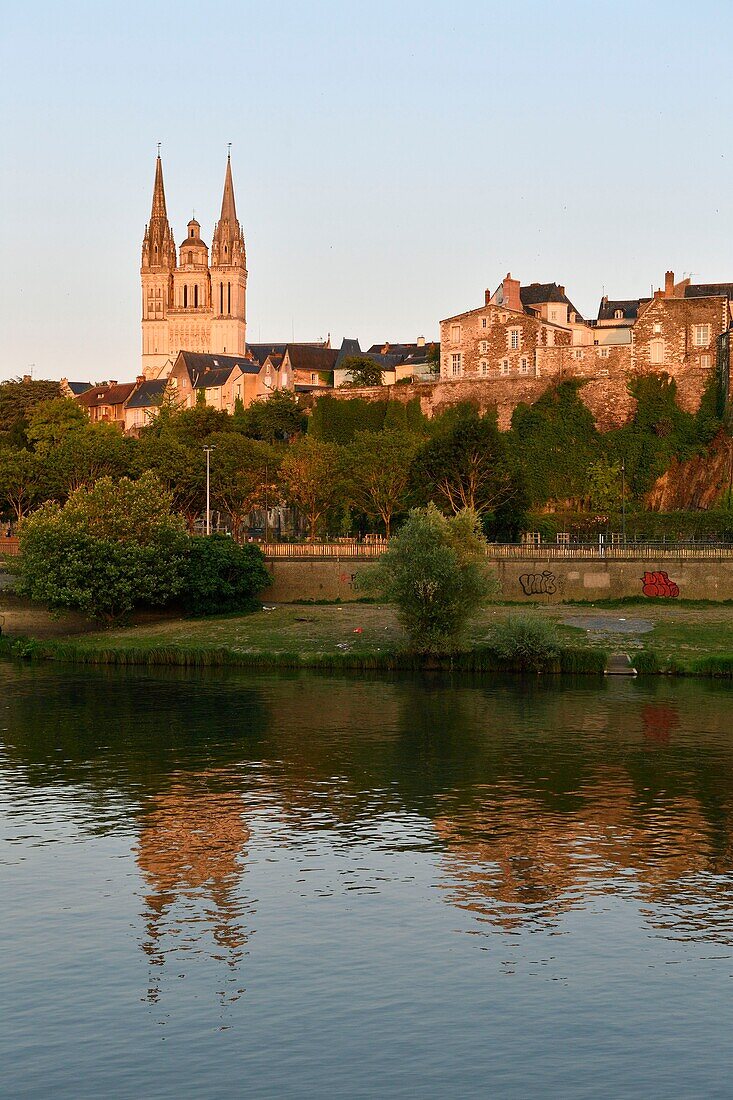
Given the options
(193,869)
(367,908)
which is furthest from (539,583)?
(367,908)

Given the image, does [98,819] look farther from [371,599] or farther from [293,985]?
[371,599]

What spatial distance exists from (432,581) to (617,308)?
75.3m

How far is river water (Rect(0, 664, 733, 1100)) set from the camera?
19.5 meters

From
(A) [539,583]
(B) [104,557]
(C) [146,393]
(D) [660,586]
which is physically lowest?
(D) [660,586]

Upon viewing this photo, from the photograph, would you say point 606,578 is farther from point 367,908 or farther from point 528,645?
point 367,908

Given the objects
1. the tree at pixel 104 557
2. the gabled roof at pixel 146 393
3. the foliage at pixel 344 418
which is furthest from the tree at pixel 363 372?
the tree at pixel 104 557

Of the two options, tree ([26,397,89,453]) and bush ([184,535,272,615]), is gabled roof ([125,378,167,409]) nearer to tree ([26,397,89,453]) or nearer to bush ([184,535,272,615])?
tree ([26,397,89,453])

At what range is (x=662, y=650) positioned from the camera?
61.0 metres

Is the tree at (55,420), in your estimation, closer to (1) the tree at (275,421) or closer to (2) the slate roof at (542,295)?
(1) the tree at (275,421)

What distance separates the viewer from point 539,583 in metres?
75.4

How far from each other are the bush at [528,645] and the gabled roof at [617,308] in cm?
7083

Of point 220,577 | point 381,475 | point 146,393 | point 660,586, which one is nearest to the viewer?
point 220,577

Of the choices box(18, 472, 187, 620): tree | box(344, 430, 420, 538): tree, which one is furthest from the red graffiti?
box(18, 472, 187, 620): tree

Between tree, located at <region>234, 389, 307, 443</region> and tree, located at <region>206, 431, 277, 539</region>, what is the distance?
65.1 ft
